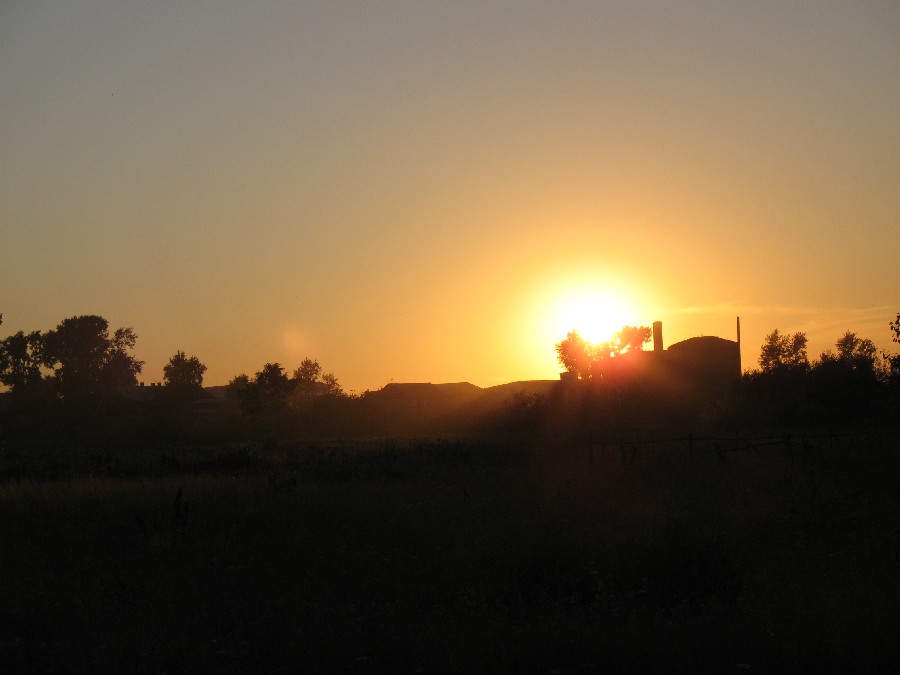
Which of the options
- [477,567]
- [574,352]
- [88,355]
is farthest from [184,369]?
[477,567]

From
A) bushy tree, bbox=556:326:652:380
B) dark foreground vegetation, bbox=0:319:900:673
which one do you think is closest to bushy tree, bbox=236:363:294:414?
bushy tree, bbox=556:326:652:380

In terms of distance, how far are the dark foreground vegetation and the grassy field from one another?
4cm

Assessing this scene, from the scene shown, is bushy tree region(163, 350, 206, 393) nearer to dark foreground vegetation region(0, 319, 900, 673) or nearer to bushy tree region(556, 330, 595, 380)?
bushy tree region(556, 330, 595, 380)

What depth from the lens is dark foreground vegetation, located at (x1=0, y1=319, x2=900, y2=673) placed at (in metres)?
8.61

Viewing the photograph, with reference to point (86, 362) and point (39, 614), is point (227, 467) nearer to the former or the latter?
point (39, 614)

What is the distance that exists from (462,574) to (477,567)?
32 cm

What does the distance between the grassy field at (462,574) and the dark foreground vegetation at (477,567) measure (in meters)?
0.04

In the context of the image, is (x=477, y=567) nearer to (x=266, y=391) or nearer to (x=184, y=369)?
(x=266, y=391)

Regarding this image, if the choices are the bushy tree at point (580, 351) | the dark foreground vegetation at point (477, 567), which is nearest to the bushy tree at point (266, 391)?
the bushy tree at point (580, 351)

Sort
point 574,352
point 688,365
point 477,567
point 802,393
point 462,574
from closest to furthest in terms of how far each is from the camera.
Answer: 1. point 462,574
2. point 477,567
3. point 802,393
4. point 688,365
5. point 574,352

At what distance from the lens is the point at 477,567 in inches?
481

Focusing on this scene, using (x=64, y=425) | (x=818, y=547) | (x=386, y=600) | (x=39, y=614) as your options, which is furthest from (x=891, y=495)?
(x=64, y=425)

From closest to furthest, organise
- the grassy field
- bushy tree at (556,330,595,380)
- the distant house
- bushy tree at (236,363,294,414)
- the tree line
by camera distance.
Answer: the grassy field, the tree line, the distant house, bushy tree at (236,363,294,414), bushy tree at (556,330,595,380)

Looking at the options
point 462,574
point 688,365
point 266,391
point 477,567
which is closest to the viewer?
point 462,574
